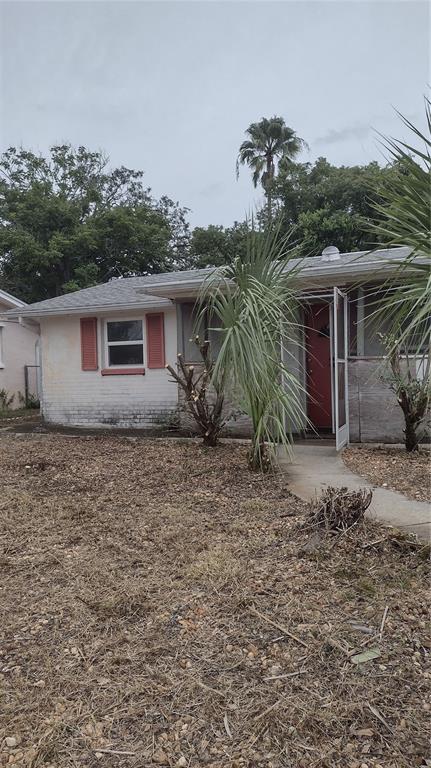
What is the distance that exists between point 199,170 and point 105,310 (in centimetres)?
1638

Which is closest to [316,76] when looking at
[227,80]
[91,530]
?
[227,80]

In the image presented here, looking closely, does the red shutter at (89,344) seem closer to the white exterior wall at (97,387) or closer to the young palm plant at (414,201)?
the white exterior wall at (97,387)

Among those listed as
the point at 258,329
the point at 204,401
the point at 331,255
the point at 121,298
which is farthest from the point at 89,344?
the point at 258,329

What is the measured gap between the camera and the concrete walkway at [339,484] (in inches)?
149

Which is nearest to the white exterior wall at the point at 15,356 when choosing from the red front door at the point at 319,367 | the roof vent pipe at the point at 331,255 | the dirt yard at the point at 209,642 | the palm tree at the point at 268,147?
the red front door at the point at 319,367

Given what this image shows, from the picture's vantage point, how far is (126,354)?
34.0 feet

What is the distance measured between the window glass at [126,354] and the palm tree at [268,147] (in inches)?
571

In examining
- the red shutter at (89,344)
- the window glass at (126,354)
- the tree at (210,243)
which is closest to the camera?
the window glass at (126,354)

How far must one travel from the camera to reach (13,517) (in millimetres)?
4227

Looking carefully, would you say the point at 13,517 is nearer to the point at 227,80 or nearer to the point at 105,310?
the point at 105,310

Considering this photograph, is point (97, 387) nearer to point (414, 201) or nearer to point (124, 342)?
point (124, 342)

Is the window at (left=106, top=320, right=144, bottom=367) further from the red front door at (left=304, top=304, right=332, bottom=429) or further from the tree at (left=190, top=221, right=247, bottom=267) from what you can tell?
the tree at (left=190, top=221, right=247, bottom=267)

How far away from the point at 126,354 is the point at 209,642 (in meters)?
8.46

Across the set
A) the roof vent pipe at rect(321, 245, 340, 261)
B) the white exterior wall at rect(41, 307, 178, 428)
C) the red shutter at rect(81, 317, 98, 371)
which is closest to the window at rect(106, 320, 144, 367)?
the white exterior wall at rect(41, 307, 178, 428)
